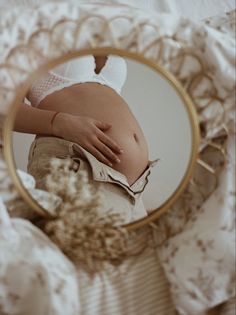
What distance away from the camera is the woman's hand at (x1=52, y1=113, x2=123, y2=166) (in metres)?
0.72

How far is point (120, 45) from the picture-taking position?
26.7 inches

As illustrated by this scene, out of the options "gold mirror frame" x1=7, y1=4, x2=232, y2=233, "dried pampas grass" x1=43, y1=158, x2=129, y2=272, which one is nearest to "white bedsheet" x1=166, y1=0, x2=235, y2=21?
"gold mirror frame" x1=7, y1=4, x2=232, y2=233

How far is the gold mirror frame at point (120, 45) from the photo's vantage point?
0.67 m

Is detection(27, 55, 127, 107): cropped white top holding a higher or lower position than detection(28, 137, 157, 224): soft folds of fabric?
higher

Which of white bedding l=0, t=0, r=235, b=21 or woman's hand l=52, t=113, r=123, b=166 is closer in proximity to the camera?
woman's hand l=52, t=113, r=123, b=166

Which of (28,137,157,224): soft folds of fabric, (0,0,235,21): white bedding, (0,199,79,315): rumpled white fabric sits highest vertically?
(0,0,235,21): white bedding

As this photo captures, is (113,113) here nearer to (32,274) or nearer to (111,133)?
(111,133)

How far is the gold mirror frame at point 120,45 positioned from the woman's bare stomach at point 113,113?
0.07m

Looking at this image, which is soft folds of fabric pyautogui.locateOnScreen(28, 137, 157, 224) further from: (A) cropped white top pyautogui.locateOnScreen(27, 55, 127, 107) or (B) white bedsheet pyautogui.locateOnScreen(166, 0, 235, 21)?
(B) white bedsheet pyautogui.locateOnScreen(166, 0, 235, 21)

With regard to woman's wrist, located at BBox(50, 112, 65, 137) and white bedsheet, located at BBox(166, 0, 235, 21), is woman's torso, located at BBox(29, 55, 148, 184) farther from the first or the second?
white bedsheet, located at BBox(166, 0, 235, 21)

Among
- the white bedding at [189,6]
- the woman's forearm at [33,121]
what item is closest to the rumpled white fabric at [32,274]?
the woman's forearm at [33,121]

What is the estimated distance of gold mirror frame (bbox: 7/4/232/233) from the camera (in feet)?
2.21

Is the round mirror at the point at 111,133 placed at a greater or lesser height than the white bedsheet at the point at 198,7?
lesser

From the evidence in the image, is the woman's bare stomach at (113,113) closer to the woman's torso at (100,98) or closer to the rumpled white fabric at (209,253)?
the woman's torso at (100,98)
